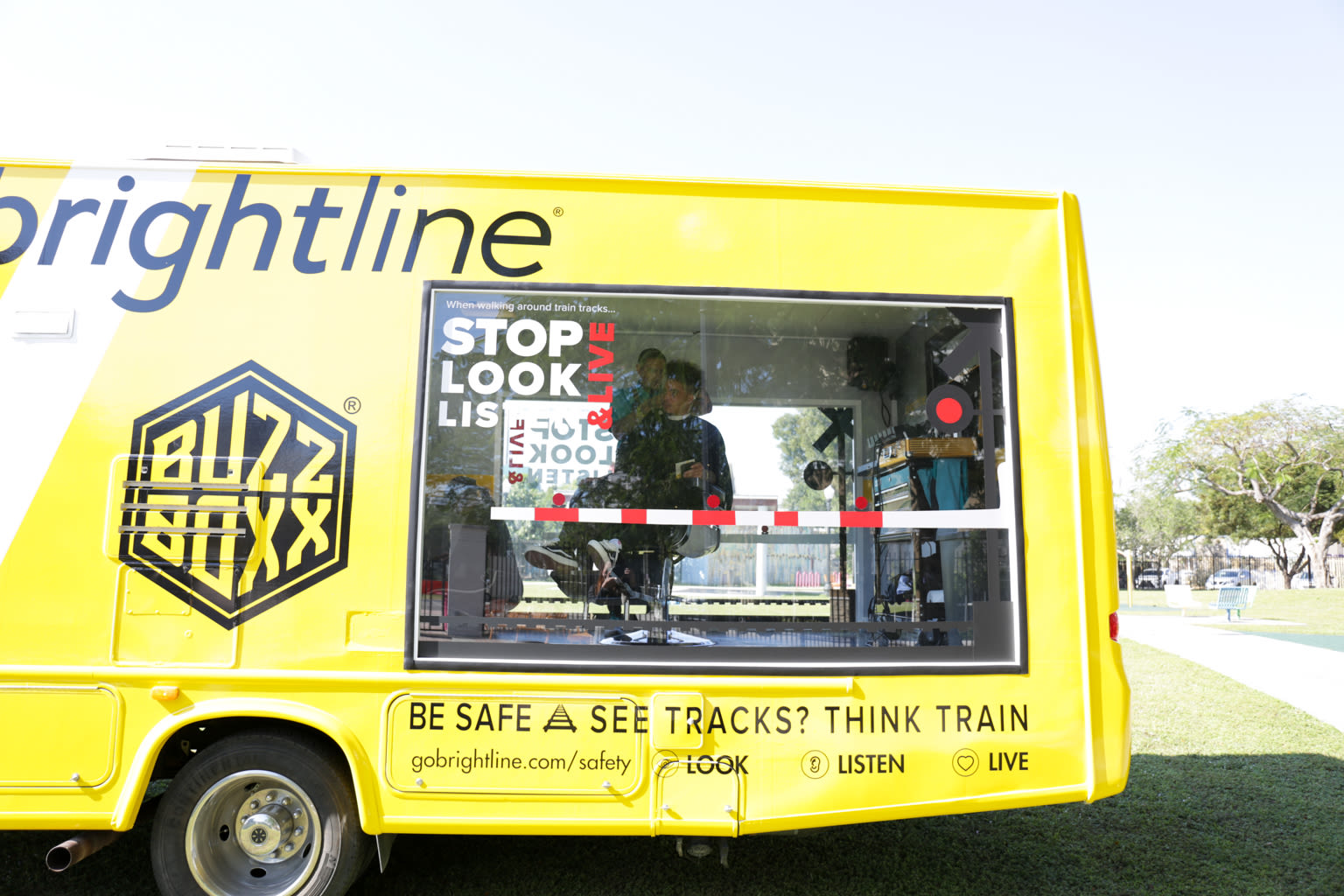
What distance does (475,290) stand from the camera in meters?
3.34

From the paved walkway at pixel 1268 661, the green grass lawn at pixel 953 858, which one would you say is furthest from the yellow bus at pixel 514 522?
the paved walkway at pixel 1268 661

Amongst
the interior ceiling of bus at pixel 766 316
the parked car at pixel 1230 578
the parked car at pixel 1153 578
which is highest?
the interior ceiling of bus at pixel 766 316

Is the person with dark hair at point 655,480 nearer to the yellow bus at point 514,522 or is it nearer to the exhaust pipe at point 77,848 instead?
the yellow bus at point 514,522

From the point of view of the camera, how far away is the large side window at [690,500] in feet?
10.6

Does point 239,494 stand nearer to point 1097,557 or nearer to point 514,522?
point 514,522

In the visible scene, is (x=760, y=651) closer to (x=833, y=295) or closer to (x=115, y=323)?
(x=833, y=295)

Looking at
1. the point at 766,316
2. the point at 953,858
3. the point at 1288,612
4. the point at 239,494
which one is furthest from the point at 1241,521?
the point at 239,494

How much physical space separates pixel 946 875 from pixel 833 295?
9.14 feet

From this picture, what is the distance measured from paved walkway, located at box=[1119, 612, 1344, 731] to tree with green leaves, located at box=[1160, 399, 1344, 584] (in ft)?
77.2

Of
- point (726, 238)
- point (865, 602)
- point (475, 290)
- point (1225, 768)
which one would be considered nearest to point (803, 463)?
point (865, 602)

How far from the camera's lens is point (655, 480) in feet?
11.0

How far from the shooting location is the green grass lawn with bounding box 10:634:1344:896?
3.75 meters

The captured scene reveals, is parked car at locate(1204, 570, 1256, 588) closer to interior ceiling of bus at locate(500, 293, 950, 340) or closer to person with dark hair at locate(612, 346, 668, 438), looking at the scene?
interior ceiling of bus at locate(500, 293, 950, 340)

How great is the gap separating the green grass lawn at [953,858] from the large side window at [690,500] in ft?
4.24
